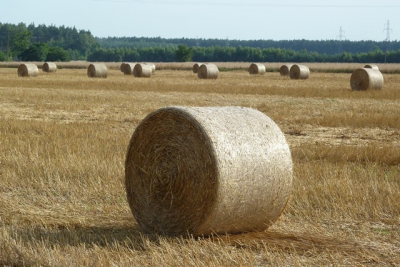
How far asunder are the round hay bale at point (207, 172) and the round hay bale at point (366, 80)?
20506 mm

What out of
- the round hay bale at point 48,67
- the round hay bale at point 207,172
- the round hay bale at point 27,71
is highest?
the round hay bale at point 207,172

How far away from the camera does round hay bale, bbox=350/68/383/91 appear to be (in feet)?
87.0

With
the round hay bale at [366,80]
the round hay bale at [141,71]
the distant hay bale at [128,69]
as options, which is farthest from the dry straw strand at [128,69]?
the round hay bale at [366,80]

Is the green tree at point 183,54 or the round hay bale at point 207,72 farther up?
the round hay bale at point 207,72

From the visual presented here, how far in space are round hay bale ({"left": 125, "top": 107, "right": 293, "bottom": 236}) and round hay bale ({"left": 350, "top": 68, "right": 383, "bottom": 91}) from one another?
2051 centimetres

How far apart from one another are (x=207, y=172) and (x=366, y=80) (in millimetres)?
21409

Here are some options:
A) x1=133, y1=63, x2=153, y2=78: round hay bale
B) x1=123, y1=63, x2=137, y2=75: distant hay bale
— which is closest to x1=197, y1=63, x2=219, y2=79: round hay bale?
x1=133, y1=63, x2=153, y2=78: round hay bale

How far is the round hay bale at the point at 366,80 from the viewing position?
87.0 feet

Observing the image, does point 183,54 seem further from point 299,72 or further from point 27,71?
point 27,71

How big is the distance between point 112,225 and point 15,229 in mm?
906

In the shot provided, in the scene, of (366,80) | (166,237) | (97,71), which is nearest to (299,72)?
(97,71)

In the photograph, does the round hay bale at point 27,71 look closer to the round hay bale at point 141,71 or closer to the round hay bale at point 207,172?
the round hay bale at point 141,71

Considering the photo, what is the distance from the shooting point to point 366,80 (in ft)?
87.2

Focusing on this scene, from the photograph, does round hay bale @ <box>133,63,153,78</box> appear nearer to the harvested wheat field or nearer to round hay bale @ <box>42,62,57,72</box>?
round hay bale @ <box>42,62,57,72</box>
